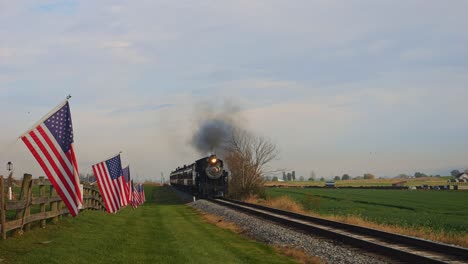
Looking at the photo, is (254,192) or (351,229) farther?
(254,192)

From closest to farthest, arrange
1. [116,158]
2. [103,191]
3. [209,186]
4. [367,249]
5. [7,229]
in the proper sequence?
1. [7,229]
2. [367,249]
3. [103,191]
4. [116,158]
5. [209,186]

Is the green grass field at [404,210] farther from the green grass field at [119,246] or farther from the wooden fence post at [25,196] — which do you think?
the wooden fence post at [25,196]

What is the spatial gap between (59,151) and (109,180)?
353 inches

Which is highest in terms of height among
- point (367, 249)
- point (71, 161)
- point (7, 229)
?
point (71, 161)

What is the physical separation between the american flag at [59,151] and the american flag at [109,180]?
6.84m

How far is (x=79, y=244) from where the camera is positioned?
11945 millimetres

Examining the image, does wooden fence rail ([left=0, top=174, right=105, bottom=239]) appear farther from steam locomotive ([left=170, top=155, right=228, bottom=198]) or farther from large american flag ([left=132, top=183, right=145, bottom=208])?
steam locomotive ([left=170, top=155, right=228, bottom=198])

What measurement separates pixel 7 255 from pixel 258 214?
780 inches

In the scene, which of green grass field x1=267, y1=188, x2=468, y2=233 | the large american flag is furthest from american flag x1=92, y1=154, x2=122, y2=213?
green grass field x1=267, y1=188, x2=468, y2=233

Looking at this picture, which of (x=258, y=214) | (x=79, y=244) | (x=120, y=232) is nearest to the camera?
(x=79, y=244)

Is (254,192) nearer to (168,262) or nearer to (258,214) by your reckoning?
(258,214)

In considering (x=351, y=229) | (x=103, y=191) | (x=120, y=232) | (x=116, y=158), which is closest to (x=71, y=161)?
(x=120, y=232)

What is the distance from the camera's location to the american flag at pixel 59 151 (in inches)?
399

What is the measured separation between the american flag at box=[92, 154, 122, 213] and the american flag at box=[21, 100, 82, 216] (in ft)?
22.4
